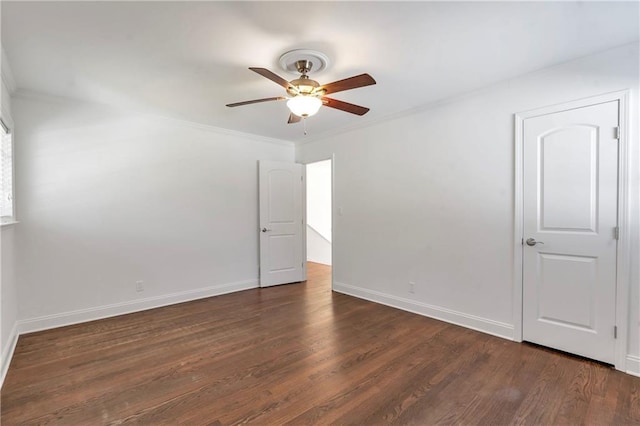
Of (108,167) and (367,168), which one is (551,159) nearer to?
(367,168)

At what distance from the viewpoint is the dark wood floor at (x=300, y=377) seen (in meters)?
1.83

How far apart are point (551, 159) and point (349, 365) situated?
2.44m

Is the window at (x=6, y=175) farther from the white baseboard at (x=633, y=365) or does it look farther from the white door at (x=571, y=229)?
the white baseboard at (x=633, y=365)

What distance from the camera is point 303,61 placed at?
2.36 meters

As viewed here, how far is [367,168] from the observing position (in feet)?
13.5

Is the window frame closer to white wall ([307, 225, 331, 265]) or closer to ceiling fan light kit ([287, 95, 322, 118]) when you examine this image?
ceiling fan light kit ([287, 95, 322, 118])

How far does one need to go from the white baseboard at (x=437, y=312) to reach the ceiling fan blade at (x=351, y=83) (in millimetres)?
2538

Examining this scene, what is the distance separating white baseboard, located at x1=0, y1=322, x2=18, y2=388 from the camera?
7.31 ft

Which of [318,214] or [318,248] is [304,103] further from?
[318,214]

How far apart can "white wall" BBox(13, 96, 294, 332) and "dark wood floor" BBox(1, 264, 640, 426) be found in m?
0.48

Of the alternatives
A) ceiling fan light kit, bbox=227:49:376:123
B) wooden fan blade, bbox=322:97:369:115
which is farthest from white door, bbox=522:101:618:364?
ceiling fan light kit, bbox=227:49:376:123

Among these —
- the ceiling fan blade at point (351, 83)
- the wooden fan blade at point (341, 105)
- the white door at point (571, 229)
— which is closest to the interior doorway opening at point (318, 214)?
the wooden fan blade at point (341, 105)

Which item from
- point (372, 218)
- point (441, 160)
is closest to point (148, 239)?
point (372, 218)

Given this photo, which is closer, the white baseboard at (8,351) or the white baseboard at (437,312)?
the white baseboard at (8,351)
